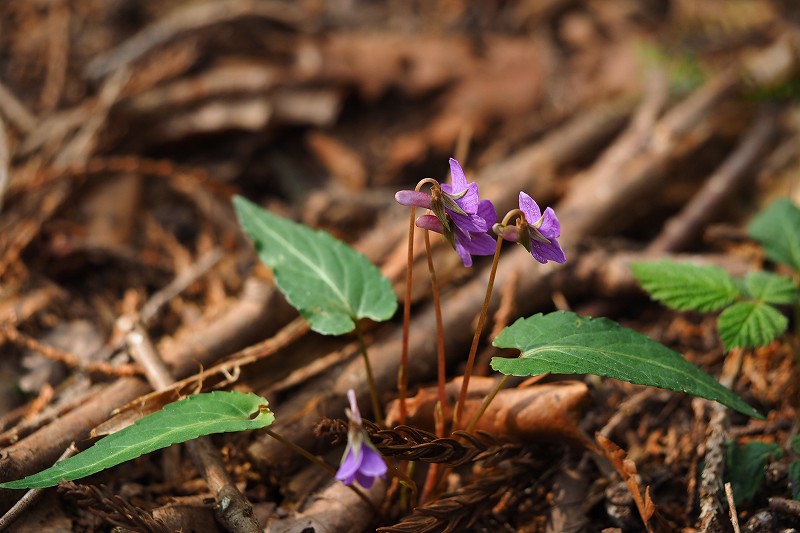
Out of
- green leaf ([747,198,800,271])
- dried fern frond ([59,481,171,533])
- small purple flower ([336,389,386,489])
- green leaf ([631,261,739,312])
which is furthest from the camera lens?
green leaf ([747,198,800,271])

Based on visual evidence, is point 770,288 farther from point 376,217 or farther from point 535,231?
point 376,217

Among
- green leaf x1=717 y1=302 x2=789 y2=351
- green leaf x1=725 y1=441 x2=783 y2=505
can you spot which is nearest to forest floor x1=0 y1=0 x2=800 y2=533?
green leaf x1=725 y1=441 x2=783 y2=505

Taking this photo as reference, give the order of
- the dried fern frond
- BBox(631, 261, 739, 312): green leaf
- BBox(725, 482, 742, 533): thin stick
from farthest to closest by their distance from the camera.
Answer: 1. BBox(631, 261, 739, 312): green leaf
2. BBox(725, 482, 742, 533): thin stick
3. the dried fern frond

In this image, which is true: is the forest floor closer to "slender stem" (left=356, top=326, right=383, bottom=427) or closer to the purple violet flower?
"slender stem" (left=356, top=326, right=383, bottom=427)

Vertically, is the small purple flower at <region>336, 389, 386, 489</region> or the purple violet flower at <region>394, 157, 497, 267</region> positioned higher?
the purple violet flower at <region>394, 157, 497, 267</region>

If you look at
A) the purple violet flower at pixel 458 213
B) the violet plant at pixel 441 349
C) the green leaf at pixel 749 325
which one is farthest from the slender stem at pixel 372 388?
the green leaf at pixel 749 325

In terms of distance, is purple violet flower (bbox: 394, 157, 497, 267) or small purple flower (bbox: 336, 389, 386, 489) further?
purple violet flower (bbox: 394, 157, 497, 267)

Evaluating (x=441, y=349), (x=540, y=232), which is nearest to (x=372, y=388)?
(x=441, y=349)
